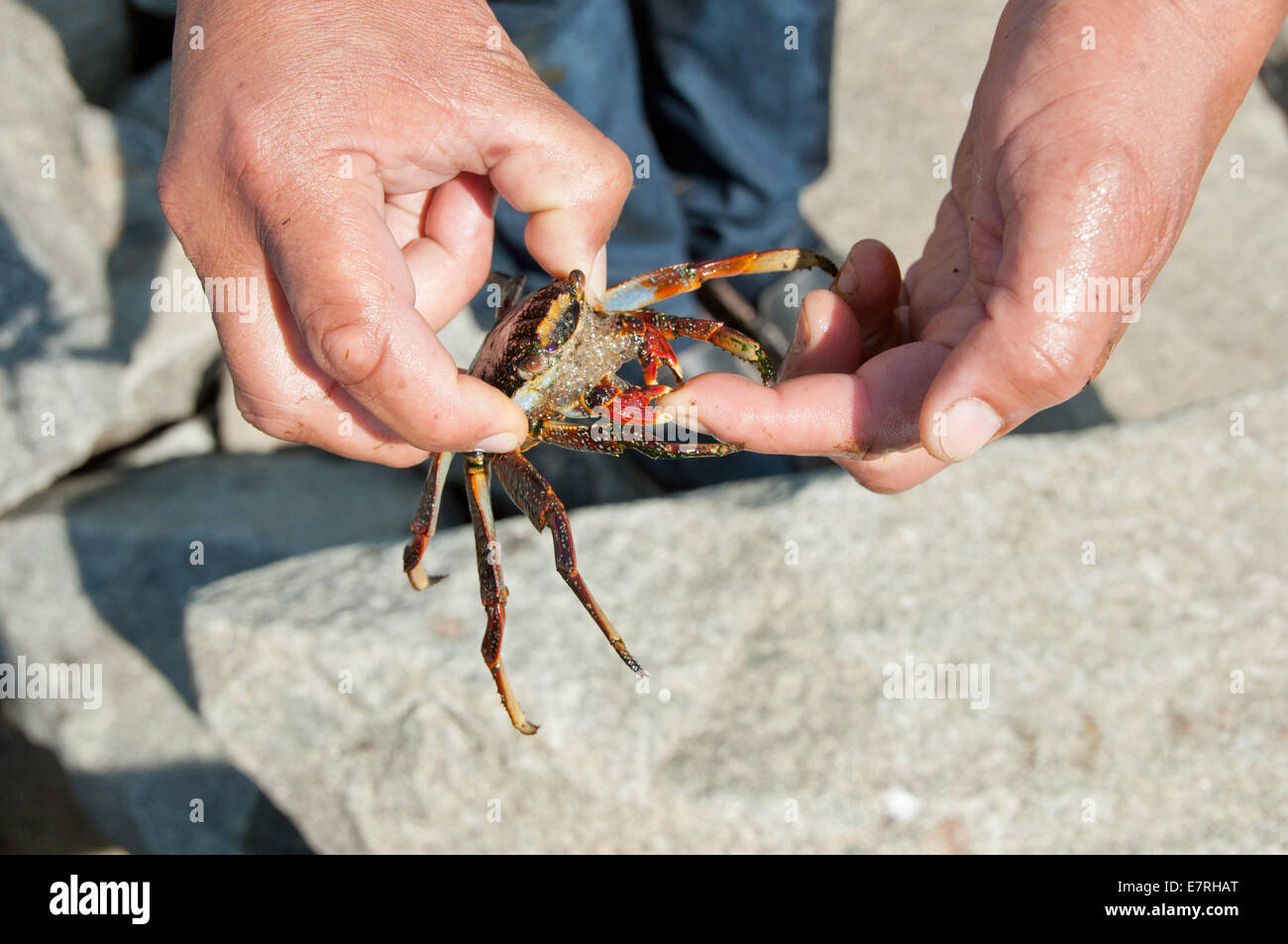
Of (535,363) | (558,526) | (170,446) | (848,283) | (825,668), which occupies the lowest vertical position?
(170,446)

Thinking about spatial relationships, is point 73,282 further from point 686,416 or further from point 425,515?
point 686,416

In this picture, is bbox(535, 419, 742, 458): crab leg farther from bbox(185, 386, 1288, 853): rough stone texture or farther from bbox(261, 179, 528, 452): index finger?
bbox(185, 386, 1288, 853): rough stone texture

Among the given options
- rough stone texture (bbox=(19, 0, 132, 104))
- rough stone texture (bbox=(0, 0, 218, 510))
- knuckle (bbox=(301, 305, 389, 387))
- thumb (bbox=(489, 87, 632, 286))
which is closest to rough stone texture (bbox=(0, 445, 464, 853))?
rough stone texture (bbox=(0, 0, 218, 510))

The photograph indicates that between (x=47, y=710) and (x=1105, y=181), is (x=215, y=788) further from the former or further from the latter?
(x=1105, y=181)

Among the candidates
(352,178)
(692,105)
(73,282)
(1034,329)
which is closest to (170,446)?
(73,282)

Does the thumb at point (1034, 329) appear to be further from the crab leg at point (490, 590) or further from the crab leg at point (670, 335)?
the crab leg at point (490, 590)
